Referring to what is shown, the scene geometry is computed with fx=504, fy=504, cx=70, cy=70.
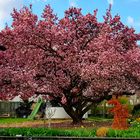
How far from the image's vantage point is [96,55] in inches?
1118

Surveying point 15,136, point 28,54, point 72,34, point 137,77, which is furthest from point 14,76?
point 15,136

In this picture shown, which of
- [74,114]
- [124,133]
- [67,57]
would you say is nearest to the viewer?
[124,133]

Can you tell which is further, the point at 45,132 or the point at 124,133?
the point at 45,132

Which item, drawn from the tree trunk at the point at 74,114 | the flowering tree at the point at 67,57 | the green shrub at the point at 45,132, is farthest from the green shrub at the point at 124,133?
the tree trunk at the point at 74,114

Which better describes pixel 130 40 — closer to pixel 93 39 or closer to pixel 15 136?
pixel 93 39

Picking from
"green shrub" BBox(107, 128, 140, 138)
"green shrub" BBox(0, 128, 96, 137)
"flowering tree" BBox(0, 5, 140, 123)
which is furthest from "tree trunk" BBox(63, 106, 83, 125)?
"green shrub" BBox(107, 128, 140, 138)

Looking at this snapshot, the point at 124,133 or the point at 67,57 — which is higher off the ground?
the point at 67,57

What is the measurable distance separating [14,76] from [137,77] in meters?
6.99

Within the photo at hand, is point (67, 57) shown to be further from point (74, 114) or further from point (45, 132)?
point (45, 132)

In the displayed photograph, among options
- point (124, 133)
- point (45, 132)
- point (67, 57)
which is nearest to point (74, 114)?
point (67, 57)

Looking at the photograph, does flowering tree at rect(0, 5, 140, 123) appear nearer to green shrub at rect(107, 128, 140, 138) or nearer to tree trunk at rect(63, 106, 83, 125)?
tree trunk at rect(63, 106, 83, 125)

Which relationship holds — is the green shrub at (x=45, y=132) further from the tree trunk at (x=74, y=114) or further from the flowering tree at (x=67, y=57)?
the tree trunk at (x=74, y=114)

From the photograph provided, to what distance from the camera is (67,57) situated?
28562 millimetres

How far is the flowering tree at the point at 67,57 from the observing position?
91.7 feet
